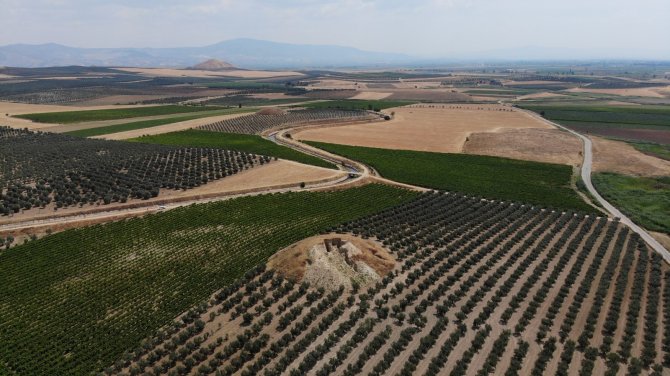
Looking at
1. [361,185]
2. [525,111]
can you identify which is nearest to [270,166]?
[361,185]

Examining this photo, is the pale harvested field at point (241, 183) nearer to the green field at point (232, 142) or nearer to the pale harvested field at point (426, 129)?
the green field at point (232, 142)

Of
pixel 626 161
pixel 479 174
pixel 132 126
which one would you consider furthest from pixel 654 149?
pixel 132 126

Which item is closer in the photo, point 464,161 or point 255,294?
point 255,294

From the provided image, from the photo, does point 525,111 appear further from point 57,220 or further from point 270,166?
point 57,220

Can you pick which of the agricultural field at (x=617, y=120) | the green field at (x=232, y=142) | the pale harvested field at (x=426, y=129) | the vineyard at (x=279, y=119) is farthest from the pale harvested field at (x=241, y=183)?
the agricultural field at (x=617, y=120)

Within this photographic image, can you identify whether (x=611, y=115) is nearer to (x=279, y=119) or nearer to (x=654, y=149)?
(x=654, y=149)

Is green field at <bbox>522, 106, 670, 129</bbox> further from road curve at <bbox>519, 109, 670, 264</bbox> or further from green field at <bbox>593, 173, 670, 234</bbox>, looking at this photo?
green field at <bbox>593, 173, 670, 234</bbox>
